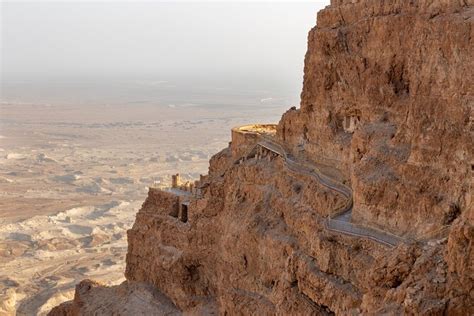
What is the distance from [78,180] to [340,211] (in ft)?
277

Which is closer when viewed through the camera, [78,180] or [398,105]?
[398,105]

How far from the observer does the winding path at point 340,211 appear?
22.6 meters

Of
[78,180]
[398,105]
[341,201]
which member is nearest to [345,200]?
[341,201]

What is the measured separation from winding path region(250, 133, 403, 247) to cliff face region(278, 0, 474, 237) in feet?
1.60

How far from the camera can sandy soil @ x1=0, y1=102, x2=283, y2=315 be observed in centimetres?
6284

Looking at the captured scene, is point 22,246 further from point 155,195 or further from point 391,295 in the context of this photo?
point 391,295

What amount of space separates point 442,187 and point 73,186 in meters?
86.3

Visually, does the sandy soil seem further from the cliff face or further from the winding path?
the cliff face

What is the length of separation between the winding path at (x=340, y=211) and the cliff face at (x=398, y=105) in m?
0.49

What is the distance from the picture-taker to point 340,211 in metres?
26.1

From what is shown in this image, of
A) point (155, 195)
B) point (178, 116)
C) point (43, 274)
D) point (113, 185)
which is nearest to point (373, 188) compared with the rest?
point (155, 195)

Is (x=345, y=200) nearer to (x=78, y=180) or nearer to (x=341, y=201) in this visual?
(x=341, y=201)

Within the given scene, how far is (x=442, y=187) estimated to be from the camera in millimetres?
21453

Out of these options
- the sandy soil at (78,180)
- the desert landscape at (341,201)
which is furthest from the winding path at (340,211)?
the sandy soil at (78,180)
